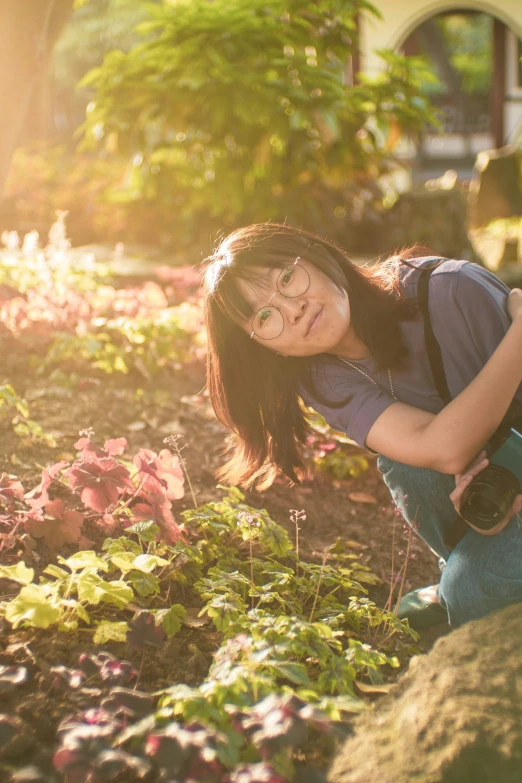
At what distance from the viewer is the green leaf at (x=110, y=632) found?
70.2 inches

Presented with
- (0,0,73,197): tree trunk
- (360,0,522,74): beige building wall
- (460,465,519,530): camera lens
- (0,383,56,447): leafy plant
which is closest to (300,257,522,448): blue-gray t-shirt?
(460,465,519,530): camera lens

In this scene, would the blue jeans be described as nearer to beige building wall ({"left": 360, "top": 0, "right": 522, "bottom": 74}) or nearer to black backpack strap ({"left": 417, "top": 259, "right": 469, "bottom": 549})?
black backpack strap ({"left": 417, "top": 259, "right": 469, "bottom": 549})

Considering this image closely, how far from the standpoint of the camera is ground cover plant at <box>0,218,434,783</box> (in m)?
1.37

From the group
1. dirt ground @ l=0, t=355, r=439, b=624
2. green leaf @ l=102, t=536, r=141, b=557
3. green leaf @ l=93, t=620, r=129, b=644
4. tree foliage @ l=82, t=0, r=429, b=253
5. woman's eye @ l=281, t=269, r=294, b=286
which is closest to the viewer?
green leaf @ l=93, t=620, r=129, b=644

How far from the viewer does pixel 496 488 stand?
2027 mm

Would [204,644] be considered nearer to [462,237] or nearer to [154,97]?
[154,97]

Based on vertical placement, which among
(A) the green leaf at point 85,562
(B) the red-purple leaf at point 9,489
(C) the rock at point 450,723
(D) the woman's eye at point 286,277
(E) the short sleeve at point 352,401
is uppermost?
(D) the woman's eye at point 286,277

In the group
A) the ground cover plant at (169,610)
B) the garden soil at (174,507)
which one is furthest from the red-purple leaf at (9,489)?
the garden soil at (174,507)

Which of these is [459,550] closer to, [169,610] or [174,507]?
[169,610]

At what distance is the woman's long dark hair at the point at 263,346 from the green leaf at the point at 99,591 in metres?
0.67

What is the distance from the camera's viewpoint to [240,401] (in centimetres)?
233

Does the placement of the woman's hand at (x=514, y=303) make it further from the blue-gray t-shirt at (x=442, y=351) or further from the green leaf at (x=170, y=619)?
the green leaf at (x=170, y=619)

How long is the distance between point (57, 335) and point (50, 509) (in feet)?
5.98

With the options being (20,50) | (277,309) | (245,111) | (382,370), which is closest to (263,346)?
(277,309)
